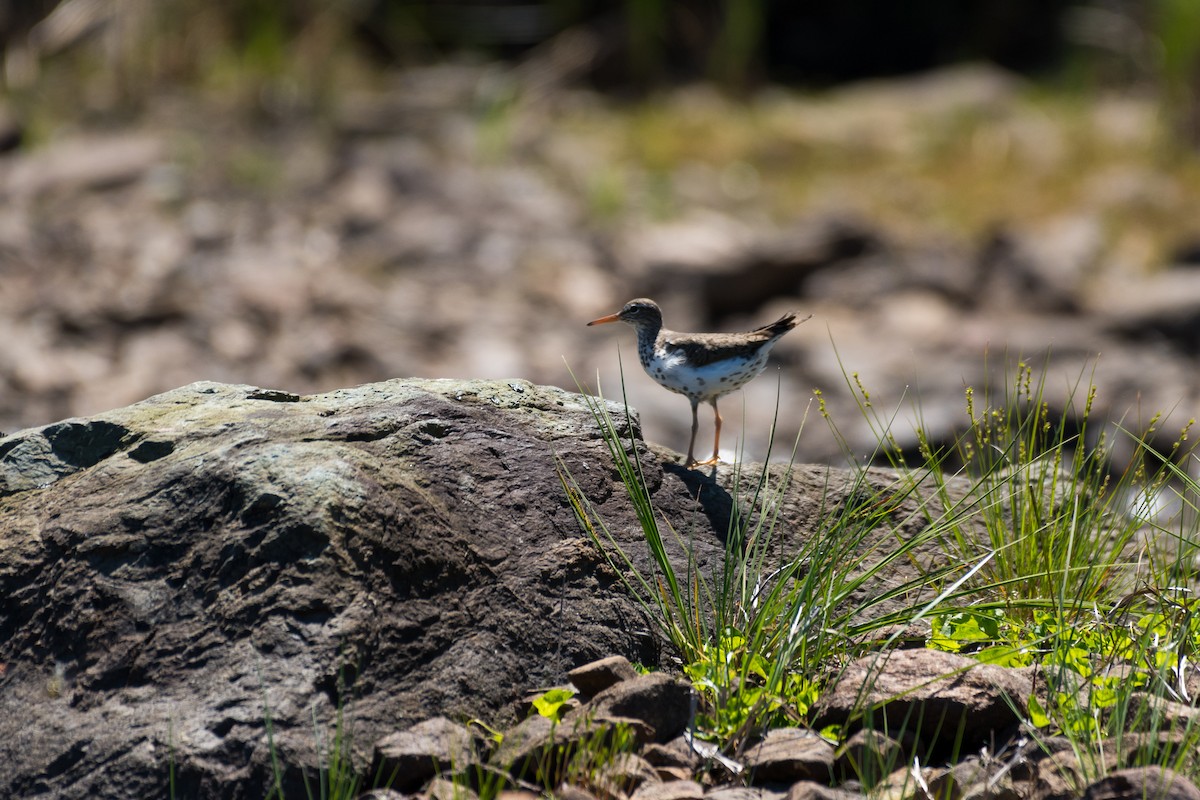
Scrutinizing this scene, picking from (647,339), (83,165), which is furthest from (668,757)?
(83,165)

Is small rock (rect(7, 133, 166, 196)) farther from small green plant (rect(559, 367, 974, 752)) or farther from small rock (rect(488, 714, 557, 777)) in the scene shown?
small rock (rect(488, 714, 557, 777))

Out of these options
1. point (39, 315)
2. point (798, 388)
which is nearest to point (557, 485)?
point (798, 388)

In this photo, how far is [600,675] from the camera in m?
3.83

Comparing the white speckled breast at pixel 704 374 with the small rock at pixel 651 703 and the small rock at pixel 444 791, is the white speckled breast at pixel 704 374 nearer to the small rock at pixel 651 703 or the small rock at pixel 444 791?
the small rock at pixel 651 703

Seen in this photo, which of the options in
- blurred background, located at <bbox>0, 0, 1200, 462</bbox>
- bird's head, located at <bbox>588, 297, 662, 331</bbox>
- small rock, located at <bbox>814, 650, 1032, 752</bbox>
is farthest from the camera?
blurred background, located at <bbox>0, 0, 1200, 462</bbox>

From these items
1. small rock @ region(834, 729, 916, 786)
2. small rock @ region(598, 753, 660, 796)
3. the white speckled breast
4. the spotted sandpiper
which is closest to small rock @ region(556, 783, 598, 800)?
small rock @ region(598, 753, 660, 796)

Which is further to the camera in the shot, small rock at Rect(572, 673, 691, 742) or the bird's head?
the bird's head

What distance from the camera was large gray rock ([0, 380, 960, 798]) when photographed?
3551 millimetres

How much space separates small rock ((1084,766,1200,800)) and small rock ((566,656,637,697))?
1.31 metres

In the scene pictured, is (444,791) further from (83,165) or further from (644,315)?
(83,165)

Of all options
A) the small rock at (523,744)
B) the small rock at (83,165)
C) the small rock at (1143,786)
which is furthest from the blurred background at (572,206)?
the small rock at (1143,786)

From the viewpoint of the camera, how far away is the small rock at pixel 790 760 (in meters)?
3.54

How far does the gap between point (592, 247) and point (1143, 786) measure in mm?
11378

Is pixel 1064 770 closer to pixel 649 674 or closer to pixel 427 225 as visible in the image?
pixel 649 674
